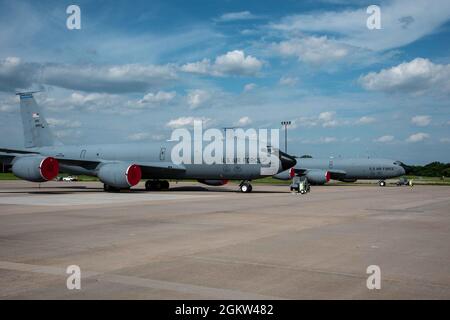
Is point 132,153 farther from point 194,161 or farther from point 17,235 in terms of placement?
point 17,235

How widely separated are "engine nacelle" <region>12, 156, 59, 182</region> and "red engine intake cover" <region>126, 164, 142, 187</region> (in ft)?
15.3

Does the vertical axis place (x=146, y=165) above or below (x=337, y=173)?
above

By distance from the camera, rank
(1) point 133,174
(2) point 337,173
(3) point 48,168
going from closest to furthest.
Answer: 1. (3) point 48,168
2. (1) point 133,174
3. (2) point 337,173

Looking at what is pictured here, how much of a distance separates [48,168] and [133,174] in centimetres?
547

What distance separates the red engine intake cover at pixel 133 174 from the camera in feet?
97.8

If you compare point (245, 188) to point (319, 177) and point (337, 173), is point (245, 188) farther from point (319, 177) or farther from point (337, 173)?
point (337, 173)

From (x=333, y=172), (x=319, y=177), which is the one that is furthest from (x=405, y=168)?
(x=319, y=177)

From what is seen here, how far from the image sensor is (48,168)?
28266mm

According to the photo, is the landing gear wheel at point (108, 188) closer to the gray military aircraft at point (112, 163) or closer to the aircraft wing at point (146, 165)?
the gray military aircraft at point (112, 163)

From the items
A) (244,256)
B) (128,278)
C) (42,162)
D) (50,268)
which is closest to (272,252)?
(244,256)

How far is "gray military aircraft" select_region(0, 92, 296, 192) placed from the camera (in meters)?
29.0

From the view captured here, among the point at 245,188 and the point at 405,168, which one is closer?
the point at 245,188

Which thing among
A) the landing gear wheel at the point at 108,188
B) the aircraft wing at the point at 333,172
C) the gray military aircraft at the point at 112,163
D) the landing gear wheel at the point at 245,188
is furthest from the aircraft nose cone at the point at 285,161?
the aircraft wing at the point at 333,172
